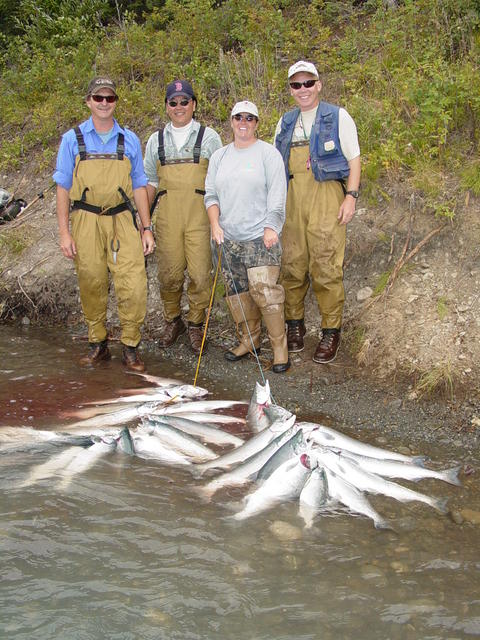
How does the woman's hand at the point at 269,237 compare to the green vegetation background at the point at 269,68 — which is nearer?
the woman's hand at the point at 269,237

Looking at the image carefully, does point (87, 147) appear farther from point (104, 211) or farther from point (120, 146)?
point (104, 211)

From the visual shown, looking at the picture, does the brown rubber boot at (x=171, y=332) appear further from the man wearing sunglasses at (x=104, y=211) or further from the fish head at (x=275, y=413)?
the fish head at (x=275, y=413)

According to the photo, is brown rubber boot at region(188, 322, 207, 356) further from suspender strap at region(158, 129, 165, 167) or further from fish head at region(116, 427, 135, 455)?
fish head at region(116, 427, 135, 455)

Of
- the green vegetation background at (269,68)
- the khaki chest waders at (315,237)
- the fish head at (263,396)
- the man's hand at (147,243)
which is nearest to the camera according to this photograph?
the fish head at (263,396)

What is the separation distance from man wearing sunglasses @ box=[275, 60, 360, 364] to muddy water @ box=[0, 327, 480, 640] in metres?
1.95

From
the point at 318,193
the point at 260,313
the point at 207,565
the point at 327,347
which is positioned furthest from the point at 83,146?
the point at 207,565

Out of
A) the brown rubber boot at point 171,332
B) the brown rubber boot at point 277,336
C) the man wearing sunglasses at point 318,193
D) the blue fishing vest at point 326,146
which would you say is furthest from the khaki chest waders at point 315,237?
the brown rubber boot at point 171,332

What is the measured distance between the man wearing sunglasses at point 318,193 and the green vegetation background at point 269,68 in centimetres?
118

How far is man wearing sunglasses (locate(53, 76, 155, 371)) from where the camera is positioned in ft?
20.4

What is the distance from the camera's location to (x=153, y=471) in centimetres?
518

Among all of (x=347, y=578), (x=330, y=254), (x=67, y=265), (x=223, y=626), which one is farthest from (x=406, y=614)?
(x=67, y=265)

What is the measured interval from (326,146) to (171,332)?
276cm

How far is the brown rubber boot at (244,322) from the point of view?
668cm

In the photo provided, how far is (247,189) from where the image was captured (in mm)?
6094
